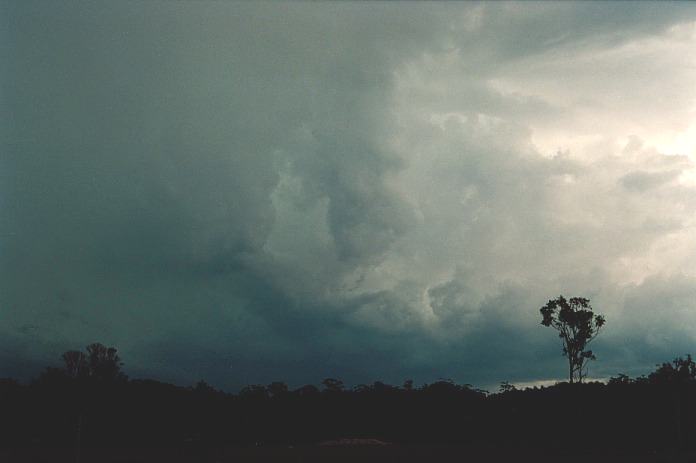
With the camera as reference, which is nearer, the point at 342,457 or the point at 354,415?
the point at 342,457

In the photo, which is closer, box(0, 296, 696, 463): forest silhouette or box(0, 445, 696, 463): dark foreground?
box(0, 445, 696, 463): dark foreground

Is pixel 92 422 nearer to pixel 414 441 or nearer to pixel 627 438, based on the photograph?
pixel 414 441

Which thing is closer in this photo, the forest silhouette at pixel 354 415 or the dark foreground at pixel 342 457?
the dark foreground at pixel 342 457

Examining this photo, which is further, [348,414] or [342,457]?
[348,414]

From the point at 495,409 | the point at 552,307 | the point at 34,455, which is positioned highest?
the point at 552,307

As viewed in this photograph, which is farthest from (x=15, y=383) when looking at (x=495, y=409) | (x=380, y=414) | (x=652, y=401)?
(x=652, y=401)

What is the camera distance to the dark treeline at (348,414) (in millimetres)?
62500

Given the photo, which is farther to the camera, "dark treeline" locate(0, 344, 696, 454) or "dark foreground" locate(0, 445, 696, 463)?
"dark treeline" locate(0, 344, 696, 454)

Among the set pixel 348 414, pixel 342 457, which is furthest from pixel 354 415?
pixel 342 457

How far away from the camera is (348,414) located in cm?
8788

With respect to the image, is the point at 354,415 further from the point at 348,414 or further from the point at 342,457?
the point at 342,457

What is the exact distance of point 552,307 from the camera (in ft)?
205

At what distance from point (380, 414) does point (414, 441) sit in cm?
749

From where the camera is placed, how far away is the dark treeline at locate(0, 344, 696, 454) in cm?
6250
